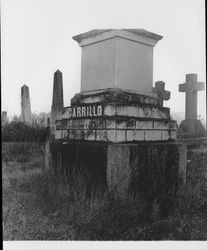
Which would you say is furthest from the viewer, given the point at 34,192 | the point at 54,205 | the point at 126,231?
the point at 34,192

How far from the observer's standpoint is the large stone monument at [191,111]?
6258 mm

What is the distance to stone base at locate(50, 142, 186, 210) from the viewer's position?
3.05 metres

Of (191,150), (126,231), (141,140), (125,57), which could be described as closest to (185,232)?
(126,231)

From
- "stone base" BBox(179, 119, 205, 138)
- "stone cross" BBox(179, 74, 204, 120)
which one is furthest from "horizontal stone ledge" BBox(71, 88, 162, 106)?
"stone base" BBox(179, 119, 205, 138)

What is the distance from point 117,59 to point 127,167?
1.30 meters

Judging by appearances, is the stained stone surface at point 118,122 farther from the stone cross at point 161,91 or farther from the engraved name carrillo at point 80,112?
the stone cross at point 161,91

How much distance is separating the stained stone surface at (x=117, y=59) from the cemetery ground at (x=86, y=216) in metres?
1.37

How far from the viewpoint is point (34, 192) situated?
3.40 metres

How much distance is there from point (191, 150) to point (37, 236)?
12.7 ft

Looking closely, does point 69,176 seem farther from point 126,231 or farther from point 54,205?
point 126,231

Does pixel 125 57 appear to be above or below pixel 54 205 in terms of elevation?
above

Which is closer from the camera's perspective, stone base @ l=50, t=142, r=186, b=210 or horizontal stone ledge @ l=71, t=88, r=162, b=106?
stone base @ l=50, t=142, r=186, b=210

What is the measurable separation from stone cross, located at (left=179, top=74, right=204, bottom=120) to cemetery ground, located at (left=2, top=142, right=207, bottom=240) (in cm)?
310

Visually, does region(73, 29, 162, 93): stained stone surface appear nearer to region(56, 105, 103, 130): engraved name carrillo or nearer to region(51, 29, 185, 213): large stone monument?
region(51, 29, 185, 213): large stone monument
